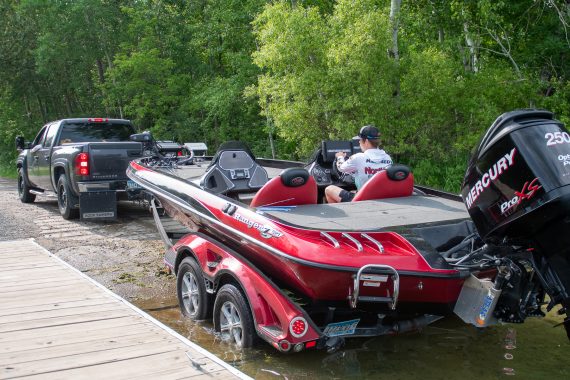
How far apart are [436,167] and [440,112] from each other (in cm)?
108

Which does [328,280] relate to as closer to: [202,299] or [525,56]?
[202,299]

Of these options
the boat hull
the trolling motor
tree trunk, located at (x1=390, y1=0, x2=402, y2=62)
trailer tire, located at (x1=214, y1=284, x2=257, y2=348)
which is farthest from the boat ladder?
tree trunk, located at (x1=390, y1=0, x2=402, y2=62)

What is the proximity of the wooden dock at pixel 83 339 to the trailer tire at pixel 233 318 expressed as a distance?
19.6 inches

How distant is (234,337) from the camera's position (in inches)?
176

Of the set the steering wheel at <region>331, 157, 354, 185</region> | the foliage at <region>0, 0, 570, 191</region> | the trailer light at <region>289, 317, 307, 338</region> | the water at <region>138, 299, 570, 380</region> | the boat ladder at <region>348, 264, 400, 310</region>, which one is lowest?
the water at <region>138, 299, 570, 380</region>

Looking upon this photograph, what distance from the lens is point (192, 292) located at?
519cm

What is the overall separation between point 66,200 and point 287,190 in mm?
6596

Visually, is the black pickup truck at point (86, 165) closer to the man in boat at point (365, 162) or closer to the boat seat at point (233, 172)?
the boat seat at point (233, 172)

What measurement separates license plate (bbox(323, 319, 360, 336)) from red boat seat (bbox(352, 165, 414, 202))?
1423mm

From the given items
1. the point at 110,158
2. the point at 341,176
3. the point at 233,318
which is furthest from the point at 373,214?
the point at 110,158

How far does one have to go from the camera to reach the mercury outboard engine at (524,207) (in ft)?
10.5

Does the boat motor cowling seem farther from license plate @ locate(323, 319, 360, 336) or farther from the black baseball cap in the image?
the black baseball cap

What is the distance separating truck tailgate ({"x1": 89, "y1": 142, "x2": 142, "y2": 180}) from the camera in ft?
31.2

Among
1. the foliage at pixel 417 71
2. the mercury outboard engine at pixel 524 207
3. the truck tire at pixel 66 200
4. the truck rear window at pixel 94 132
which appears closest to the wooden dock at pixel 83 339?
the mercury outboard engine at pixel 524 207
